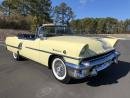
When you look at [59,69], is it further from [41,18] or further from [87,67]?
[41,18]

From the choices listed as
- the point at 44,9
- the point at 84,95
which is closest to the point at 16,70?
the point at 84,95

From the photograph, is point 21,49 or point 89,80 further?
point 21,49

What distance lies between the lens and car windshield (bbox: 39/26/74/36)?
22.5ft

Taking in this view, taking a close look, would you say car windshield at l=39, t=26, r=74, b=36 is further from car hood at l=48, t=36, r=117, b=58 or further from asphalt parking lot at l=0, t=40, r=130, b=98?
asphalt parking lot at l=0, t=40, r=130, b=98

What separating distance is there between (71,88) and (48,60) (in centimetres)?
125

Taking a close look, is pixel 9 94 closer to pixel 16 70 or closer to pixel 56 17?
pixel 16 70

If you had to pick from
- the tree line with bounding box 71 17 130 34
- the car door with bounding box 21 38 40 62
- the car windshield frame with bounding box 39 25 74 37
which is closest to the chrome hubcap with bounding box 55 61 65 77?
the car door with bounding box 21 38 40 62

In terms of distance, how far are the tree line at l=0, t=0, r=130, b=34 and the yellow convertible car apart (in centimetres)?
816

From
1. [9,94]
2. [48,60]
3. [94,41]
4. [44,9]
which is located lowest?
[9,94]

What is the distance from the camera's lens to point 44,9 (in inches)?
1794

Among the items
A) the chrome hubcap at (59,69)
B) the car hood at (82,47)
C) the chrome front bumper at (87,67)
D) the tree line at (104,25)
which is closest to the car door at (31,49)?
the car hood at (82,47)

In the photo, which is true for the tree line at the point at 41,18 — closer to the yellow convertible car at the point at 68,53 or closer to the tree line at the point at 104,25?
the tree line at the point at 104,25

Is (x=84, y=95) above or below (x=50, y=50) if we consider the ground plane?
below

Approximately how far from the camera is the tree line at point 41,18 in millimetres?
34281
